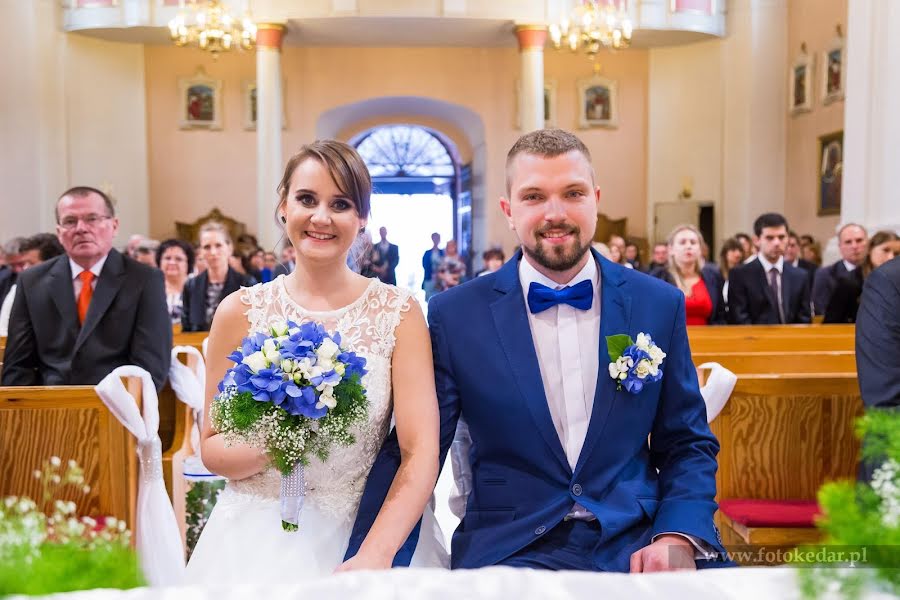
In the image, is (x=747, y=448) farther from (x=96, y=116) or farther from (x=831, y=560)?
(x=96, y=116)

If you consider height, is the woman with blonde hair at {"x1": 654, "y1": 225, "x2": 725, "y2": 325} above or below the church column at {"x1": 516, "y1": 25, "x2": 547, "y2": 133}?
below

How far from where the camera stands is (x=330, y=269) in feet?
9.02

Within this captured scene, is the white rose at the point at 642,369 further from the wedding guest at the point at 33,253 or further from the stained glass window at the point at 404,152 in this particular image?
the stained glass window at the point at 404,152

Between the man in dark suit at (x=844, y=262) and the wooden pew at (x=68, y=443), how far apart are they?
20.2ft

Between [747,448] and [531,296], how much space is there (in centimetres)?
183

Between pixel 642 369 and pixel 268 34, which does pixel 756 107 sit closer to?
pixel 268 34

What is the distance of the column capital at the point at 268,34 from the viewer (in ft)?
51.4

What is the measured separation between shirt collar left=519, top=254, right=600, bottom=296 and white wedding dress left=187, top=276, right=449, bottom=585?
339mm

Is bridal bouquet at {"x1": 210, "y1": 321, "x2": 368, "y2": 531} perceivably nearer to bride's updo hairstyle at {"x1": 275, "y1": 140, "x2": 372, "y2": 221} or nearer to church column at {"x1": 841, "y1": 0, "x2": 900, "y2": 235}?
bride's updo hairstyle at {"x1": 275, "y1": 140, "x2": 372, "y2": 221}

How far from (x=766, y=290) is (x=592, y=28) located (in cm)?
788

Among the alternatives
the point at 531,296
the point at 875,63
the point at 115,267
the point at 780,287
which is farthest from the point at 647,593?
the point at 875,63

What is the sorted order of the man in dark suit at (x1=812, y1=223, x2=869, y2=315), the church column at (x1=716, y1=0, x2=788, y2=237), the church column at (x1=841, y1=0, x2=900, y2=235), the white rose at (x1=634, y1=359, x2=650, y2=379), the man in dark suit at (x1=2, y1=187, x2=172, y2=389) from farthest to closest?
the church column at (x1=716, y1=0, x2=788, y2=237) → the church column at (x1=841, y1=0, x2=900, y2=235) → the man in dark suit at (x1=812, y1=223, x2=869, y2=315) → the man in dark suit at (x1=2, y1=187, x2=172, y2=389) → the white rose at (x1=634, y1=359, x2=650, y2=379)

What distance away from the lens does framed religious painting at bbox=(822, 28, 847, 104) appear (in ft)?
45.9

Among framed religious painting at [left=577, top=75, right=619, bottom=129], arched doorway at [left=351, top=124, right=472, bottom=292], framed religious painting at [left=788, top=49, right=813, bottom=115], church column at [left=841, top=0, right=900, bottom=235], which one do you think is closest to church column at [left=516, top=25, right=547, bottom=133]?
framed religious painting at [left=577, top=75, right=619, bottom=129]
